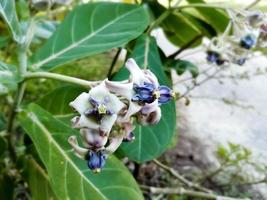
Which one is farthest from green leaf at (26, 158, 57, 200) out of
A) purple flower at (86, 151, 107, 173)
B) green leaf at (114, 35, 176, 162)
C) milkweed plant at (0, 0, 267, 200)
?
purple flower at (86, 151, 107, 173)

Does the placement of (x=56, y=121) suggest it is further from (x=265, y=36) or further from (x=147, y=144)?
(x=265, y=36)

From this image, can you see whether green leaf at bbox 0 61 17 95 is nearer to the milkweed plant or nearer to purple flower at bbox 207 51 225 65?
the milkweed plant

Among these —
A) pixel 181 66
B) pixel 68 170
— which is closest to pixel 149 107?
pixel 68 170

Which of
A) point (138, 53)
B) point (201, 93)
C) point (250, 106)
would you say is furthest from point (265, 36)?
point (201, 93)

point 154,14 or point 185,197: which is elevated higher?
point 154,14

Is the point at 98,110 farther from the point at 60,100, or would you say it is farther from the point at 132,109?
the point at 60,100

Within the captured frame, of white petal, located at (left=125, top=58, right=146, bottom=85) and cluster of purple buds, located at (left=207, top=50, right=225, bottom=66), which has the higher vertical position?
white petal, located at (left=125, top=58, right=146, bottom=85)
